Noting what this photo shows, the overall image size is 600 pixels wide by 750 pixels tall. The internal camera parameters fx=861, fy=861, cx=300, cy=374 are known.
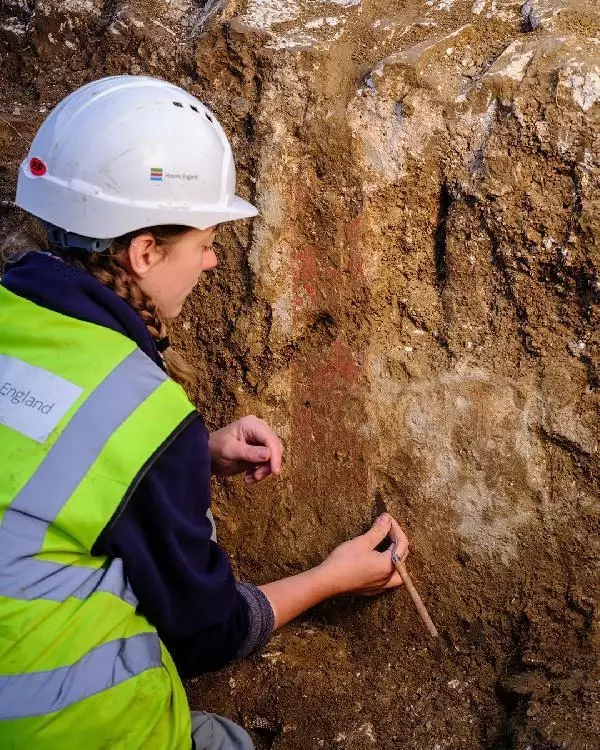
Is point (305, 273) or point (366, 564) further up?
point (305, 273)

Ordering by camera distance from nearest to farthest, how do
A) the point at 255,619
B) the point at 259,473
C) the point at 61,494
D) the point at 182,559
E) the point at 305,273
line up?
the point at 61,494
the point at 182,559
the point at 255,619
the point at 259,473
the point at 305,273

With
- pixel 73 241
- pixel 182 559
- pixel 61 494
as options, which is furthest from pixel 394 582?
pixel 73 241

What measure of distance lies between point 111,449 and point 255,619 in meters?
0.71

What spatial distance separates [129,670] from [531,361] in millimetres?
1408

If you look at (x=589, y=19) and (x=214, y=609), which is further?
(x=589, y=19)

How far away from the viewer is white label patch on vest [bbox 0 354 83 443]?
1643 mm

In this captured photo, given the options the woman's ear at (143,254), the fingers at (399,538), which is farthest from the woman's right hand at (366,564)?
the woman's ear at (143,254)

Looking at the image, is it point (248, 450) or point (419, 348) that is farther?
point (419, 348)

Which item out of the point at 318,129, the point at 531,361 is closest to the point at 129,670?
the point at 531,361

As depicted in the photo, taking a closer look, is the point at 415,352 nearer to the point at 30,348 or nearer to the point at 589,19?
the point at 589,19

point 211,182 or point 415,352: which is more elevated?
point 211,182

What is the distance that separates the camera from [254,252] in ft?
8.94

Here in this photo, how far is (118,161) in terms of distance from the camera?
1.91 meters

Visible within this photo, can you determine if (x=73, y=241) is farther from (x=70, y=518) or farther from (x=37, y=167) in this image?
(x=70, y=518)
